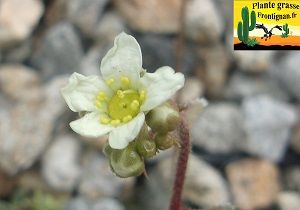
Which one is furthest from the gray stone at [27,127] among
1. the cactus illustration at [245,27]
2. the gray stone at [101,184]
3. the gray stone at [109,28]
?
the cactus illustration at [245,27]

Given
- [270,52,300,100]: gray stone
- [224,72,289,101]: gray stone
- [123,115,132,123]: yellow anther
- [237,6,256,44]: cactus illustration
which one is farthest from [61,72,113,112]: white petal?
[270,52,300,100]: gray stone

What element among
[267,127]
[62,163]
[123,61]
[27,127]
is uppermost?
[123,61]

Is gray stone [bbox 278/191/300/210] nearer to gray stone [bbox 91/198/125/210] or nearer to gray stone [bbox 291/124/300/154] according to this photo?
gray stone [bbox 291/124/300/154]

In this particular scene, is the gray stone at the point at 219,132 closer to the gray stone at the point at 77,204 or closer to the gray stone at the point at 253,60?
the gray stone at the point at 253,60

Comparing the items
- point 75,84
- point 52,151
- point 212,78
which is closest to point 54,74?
point 52,151

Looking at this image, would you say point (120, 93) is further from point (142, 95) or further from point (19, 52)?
point (19, 52)

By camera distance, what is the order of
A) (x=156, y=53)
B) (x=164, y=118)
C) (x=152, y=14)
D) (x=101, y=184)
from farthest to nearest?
(x=152, y=14), (x=156, y=53), (x=101, y=184), (x=164, y=118)

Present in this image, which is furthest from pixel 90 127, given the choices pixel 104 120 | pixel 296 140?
pixel 296 140
